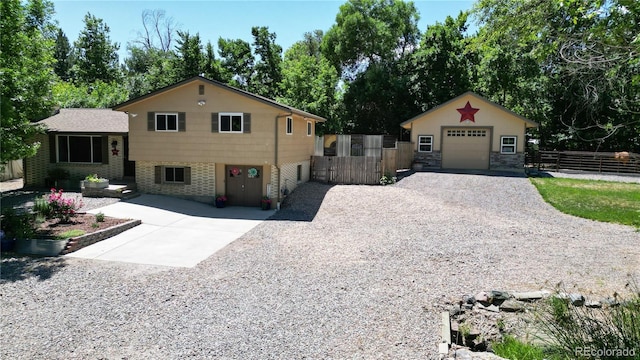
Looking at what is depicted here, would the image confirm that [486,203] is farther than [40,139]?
No

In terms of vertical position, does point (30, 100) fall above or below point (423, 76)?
below

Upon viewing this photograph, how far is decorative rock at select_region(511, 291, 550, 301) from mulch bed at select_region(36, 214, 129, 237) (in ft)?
36.8

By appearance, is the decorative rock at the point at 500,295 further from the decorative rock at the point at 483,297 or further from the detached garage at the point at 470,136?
the detached garage at the point at 470,136

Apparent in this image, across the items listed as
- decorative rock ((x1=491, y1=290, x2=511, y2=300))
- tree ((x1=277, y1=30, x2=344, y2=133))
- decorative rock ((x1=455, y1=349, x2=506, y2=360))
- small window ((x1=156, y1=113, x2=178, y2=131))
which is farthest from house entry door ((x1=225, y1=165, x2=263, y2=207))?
tree ((x1=277, y1=30, x2=344, y2=133))

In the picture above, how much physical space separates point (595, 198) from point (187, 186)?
56.8 feet

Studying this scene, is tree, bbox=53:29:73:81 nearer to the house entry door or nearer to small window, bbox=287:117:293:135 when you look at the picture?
the house entry door

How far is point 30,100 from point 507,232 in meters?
16.4

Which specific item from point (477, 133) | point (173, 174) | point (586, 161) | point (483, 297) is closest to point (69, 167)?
point (173, 174)

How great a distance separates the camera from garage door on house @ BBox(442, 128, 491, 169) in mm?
26250

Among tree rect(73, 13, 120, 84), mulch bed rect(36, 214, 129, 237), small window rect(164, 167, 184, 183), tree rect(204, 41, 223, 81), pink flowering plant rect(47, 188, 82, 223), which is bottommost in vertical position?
mulch bed rect(36, 214, 129, 237)

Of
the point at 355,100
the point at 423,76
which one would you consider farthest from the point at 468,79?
the point at 355,100

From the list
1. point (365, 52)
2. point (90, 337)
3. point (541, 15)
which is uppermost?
point (365, 52)

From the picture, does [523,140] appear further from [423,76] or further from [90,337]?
[90,337]

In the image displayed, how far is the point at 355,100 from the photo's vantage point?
116ft
